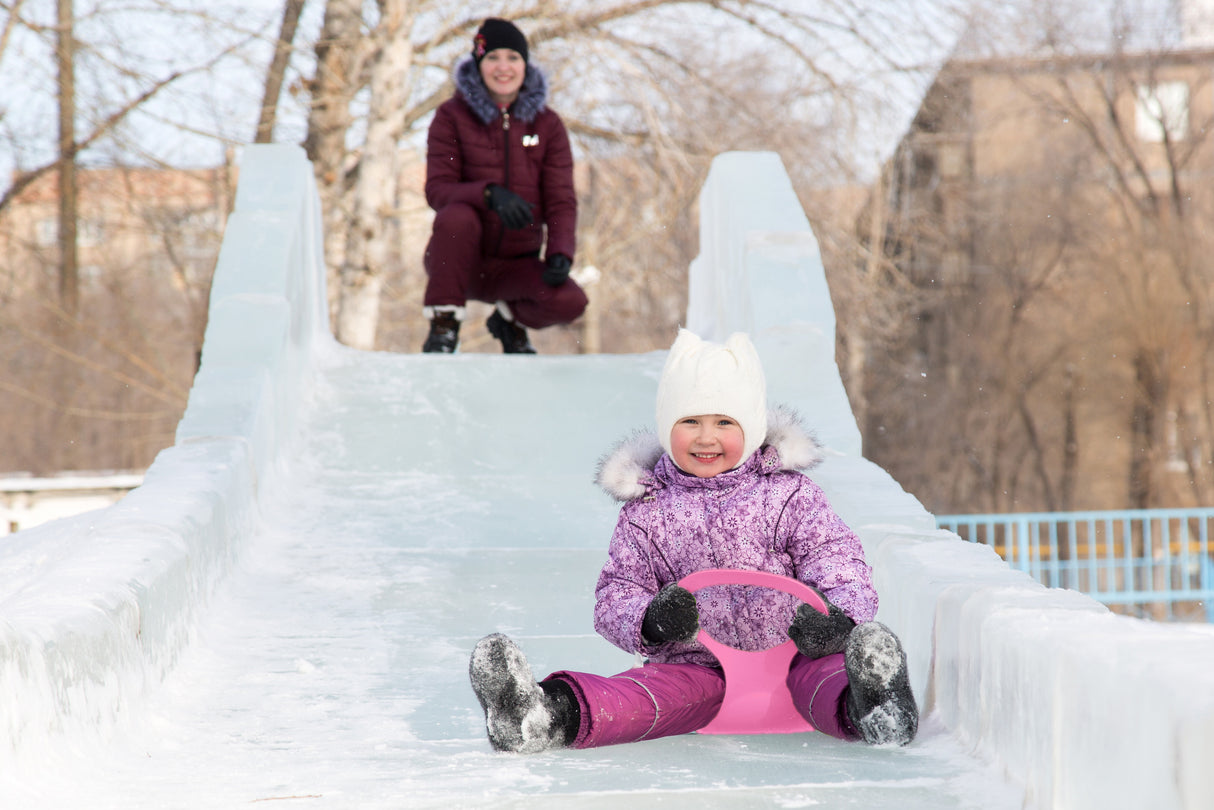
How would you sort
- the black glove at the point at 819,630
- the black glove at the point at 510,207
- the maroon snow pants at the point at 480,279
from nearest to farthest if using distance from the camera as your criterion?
1. the black glove at the point at 819,630
2. the black glove at the point at 510,207
3. the maroon snow pants at the point at 480,279

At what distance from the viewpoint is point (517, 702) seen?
2.12 m

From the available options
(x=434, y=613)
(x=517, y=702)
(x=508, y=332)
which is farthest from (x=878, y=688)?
(x=508, y=332)

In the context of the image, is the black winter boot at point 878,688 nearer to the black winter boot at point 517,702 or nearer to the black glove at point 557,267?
the black winter boot at point 517,702

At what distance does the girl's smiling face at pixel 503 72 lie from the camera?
528cm

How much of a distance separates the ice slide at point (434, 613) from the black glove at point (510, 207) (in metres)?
0.56

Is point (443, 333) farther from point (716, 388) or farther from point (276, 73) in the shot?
point (276, 73)

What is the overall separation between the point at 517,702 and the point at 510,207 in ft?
10.9

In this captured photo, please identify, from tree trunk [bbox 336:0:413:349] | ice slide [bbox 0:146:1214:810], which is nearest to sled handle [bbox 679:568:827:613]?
A: ice slide [bbox 0:146:1214:810]

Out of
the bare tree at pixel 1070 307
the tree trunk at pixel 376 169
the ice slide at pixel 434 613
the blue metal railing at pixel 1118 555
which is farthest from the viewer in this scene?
the bare tree at pixel 1070 307

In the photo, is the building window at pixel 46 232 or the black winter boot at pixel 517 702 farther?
the building window at pixel 46 232

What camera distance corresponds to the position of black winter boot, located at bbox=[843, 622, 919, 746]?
81.1 inches

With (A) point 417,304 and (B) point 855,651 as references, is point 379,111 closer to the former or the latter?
(A) point 417,304

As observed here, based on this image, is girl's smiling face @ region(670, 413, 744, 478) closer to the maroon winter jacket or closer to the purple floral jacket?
the purple floral jacket

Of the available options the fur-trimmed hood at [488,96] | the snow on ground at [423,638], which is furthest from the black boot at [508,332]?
the fur-trimmed hood at [488,96]
